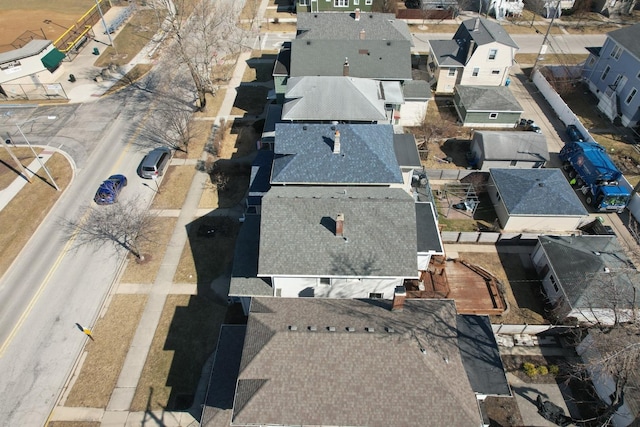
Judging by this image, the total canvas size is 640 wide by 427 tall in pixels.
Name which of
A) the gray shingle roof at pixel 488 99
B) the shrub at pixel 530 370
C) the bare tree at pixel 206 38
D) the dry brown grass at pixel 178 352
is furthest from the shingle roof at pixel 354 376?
the bare tree at pixel 206 38

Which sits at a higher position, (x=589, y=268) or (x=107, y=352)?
(x=589, y=268)

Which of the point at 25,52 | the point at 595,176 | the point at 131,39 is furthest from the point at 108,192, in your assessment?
the point at 595,176

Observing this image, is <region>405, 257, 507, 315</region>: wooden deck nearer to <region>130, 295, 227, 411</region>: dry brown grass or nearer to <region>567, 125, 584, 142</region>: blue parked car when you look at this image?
<region>130, 295, 227, 411</region>: dry brown grass

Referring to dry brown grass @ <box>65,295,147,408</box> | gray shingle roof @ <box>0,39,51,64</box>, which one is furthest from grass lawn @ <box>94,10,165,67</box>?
dry brown grass @ <box>65,295,147,408</box>

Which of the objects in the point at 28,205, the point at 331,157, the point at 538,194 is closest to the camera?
the point at 331,157

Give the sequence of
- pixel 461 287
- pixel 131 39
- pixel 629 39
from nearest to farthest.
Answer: pixel 461 287 < pixel 629 39 < pixel 131 39

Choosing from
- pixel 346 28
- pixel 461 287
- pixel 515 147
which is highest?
pixel 346 28

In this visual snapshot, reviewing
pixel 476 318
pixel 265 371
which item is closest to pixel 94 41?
pixel 265 371

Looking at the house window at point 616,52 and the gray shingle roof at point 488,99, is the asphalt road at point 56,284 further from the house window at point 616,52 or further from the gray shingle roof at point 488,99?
the house window at point 616,52

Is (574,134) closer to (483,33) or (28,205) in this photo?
(483,33)
